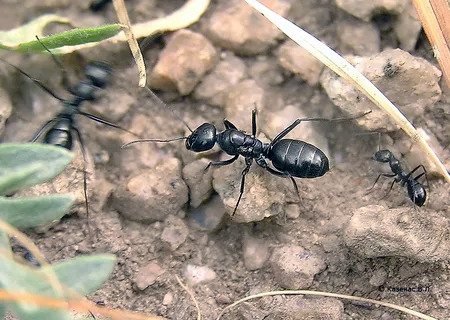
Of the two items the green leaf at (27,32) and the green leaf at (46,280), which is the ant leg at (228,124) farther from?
the green leaf at (46,280)

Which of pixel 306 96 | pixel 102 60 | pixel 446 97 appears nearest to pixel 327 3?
pixel 306 96

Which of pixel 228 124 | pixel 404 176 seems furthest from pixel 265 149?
pixel 404 176

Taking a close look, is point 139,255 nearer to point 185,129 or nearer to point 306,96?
point 185,129

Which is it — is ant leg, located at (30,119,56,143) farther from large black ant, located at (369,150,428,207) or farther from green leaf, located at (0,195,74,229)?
large black ant, located at (369,150,428,207)

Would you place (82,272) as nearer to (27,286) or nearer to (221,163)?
(27,286)

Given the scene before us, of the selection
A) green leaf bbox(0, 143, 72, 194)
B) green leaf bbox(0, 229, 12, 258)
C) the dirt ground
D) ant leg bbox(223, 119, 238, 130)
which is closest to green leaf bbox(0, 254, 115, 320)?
green leaf bbox(0, 229, 12, 258)

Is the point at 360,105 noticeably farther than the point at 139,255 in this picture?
Yes

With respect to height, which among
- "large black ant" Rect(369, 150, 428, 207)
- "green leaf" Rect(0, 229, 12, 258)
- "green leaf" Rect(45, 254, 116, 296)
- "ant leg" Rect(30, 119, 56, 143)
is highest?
"ant leg" Rect(30, 119, 56, 143)
